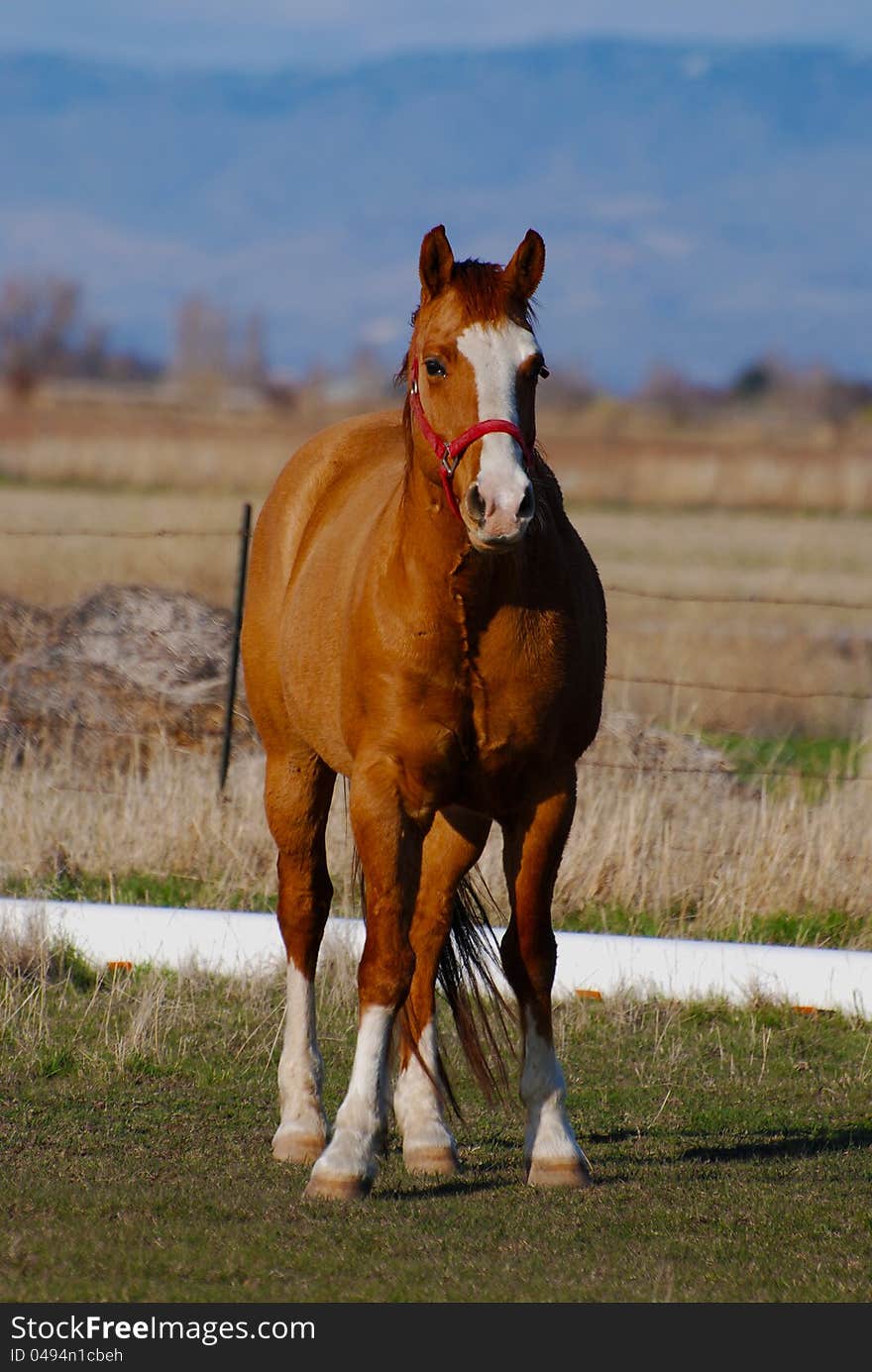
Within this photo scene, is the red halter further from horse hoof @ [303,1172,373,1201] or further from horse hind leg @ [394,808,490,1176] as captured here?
horse hoof @ [303,1172,373,1201]

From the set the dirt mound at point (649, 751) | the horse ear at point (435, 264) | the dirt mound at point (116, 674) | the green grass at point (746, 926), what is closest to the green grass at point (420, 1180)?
the green grass at point (746, 926)

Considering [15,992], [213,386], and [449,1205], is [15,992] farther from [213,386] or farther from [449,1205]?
[213,386]

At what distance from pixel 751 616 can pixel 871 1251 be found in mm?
14754

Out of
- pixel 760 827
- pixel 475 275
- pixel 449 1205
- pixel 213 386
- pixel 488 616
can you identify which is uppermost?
pixel 213 386

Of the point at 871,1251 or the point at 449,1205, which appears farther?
the point at 449,1205

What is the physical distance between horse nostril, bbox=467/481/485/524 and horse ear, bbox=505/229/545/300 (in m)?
0.67

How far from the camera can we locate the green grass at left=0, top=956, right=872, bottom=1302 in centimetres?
415

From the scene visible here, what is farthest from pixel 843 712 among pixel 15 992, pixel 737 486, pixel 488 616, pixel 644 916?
pixel 737 486

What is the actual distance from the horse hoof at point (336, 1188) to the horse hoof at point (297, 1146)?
45cm

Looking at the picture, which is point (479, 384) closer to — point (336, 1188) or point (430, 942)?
point (430, 942)

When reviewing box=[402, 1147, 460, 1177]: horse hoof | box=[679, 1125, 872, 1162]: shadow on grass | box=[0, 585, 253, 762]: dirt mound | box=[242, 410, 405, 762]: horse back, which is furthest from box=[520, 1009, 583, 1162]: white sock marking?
box=[0, 585, 253, 762]: dirt mound

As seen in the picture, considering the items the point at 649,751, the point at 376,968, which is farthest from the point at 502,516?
the point at 649,751

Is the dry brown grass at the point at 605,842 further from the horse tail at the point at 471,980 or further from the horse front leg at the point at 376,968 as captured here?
the horse front leg at the point at 376,968

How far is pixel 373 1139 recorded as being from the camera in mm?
4840
